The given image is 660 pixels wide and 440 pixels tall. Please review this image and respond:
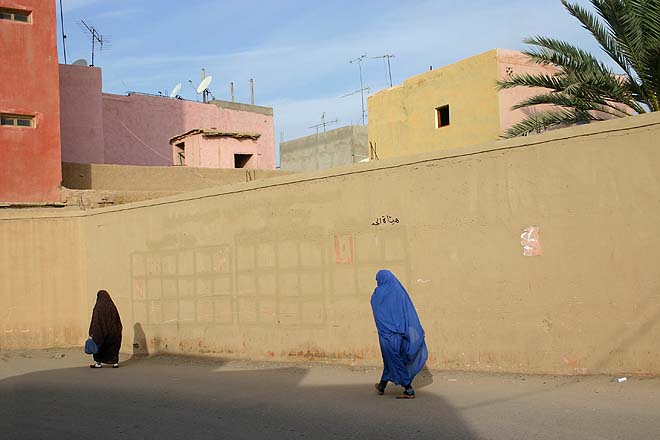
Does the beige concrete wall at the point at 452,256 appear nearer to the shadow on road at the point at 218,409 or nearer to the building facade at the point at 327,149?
the shadow on road at the point at 218,409

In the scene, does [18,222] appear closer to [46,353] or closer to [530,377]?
[46,353]

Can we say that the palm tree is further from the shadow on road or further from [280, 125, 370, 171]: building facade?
[280, 125, 370, 171]: building facade

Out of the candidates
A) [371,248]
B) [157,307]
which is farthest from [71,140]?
[371,248]

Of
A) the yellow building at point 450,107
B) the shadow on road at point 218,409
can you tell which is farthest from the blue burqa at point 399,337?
the yellow building at point 450,107

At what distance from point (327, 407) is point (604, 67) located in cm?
803

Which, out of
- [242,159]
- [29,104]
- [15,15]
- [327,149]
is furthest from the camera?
[327,149]

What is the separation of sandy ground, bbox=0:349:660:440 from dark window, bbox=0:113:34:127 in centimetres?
947

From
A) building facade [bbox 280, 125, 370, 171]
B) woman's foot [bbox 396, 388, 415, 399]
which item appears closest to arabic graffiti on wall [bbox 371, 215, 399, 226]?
woman's foot [bbox 396, 388, 415, 399]

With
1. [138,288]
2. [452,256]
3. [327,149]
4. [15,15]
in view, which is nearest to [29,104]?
[15,15]

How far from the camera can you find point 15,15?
747 inches

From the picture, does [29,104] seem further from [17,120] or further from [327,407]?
[327,407]

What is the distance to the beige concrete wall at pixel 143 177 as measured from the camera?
19.8m

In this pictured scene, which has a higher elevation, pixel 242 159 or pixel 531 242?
pixel 242 159

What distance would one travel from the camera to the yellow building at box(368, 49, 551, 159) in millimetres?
20016
